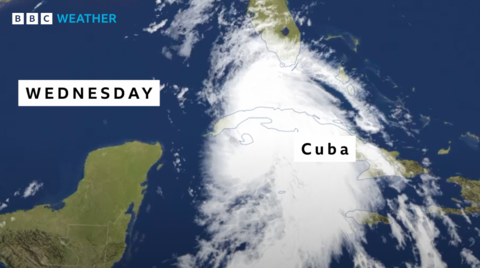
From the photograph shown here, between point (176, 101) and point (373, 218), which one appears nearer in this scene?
point (373, 218)

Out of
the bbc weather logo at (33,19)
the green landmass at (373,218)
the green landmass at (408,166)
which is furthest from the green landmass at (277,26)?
the bbc weather logo at (33,19)

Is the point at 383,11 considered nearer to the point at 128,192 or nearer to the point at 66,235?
the point at 128,192

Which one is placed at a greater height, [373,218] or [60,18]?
[60,18]

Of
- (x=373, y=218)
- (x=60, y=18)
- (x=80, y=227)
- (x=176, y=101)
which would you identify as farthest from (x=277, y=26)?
(x=80, y=227)

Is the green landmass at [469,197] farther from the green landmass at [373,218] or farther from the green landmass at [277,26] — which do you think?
the green landmass at [277,26]

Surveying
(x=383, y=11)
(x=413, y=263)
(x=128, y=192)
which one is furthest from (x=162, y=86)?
(x=413, y=263)

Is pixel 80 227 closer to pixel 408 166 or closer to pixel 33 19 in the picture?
pixel 33 19

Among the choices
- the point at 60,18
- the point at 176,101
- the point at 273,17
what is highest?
the point at 60,18

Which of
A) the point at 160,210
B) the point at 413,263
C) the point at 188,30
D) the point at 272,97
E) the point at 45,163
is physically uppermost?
the point at 188,30
